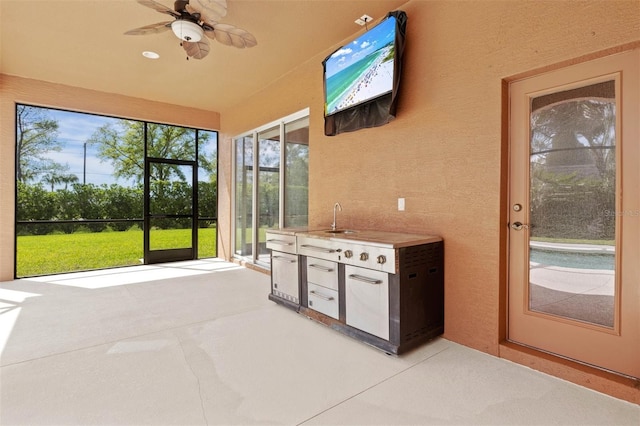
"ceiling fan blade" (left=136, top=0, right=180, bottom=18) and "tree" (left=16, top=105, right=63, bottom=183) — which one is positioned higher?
"ceiling fan blade" (left=136, top=0, right=180, bottom=18)

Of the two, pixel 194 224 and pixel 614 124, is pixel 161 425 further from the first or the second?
pixel 194 224

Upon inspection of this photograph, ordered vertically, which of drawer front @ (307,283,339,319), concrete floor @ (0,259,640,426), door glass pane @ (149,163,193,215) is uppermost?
door glass pane @ (149,163,193,215)

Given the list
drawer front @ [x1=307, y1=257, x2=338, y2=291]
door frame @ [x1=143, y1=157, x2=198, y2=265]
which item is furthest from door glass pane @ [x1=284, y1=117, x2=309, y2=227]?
door frame @ [x1=143, y1=157, x2=198, y2=265]

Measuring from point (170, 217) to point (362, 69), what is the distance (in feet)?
16.4

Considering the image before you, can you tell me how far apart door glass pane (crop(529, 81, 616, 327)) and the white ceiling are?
1.91 meters

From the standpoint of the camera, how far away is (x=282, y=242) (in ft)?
12.1

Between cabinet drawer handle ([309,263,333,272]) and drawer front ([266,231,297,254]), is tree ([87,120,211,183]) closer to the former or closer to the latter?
drawer front ([266,231,297,254])

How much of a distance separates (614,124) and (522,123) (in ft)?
1.78

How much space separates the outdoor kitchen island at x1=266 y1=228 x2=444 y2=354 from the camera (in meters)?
2.46

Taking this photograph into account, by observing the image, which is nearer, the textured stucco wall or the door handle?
the textured stucco wall

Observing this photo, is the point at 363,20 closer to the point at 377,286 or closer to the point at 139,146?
the point at 377,286

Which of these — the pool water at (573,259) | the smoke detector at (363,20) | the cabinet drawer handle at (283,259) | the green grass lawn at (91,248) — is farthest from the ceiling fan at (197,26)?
the green grass lawn at (91,248)

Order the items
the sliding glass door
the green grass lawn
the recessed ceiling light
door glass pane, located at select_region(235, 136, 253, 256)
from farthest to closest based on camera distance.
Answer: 1. door glass pane, located at select_region(235, 136, 253, 256)
2. the green grass lawn
3. the sliding glass door
4. the recessed ceiling light

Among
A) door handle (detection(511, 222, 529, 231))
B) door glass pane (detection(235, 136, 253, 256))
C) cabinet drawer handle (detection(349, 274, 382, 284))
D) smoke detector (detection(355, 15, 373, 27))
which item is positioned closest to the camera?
Result: door handle (detection(511, 222, 529, 231))
